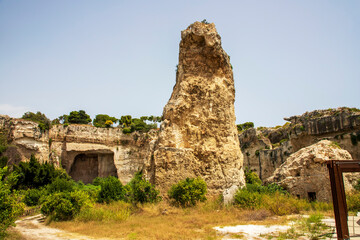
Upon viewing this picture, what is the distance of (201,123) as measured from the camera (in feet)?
42.6

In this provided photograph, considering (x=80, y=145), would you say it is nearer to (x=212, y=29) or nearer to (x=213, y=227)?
(x=212, y=29)

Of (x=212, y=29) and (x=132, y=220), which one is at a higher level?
(x=212, y=29)

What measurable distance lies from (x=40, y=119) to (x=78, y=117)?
6502mm

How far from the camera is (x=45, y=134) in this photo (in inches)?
1088

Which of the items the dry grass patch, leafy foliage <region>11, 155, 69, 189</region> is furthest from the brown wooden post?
leafy foliage <region>11, 155, 69, 189</region>

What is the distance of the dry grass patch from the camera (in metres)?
6.51

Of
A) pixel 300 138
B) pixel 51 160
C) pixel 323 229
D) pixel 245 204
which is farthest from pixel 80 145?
pixel 323 229

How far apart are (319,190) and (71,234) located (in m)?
8.62

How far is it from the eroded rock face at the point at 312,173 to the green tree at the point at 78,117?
3237cm

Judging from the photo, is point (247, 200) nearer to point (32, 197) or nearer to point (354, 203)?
point (354, 203)

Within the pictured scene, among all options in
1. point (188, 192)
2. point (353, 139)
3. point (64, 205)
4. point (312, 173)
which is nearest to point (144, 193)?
point (188, 192)

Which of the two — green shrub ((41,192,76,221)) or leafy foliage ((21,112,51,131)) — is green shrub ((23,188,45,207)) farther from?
leafy foliage ((21,112,51,131))

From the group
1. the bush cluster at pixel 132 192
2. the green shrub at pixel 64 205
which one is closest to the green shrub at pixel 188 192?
the bush cluster at pixel 132 192

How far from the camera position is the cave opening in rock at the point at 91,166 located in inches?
1236
